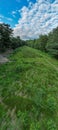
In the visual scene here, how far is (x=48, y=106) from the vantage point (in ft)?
28.6

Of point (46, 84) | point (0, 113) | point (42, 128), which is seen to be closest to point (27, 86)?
point (46, 84)

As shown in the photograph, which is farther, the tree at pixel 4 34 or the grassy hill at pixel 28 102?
the tree at pixel 4 34

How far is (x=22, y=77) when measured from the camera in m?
14.3

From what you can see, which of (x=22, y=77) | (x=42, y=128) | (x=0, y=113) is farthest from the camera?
(x=22, y=77)

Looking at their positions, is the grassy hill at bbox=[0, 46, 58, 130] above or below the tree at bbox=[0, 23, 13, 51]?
below

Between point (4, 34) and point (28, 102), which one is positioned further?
point (4, 34)

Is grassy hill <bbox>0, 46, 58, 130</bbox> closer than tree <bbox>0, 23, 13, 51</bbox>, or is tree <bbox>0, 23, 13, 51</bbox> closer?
grassy hill <bbox>0, 46, 58, 130</bbox>

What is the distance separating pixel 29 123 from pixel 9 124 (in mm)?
1075

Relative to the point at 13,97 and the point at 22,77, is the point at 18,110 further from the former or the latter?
the point at 22,77

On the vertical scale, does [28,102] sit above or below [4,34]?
below

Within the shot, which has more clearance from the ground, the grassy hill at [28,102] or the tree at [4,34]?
the tree at [4,34]

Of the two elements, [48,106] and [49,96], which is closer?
[48,106]

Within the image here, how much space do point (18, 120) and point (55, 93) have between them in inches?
189

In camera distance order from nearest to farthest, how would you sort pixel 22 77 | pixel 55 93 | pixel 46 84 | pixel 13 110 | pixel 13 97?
pixel 13 110, pixel 13 97, pixel 55 93, pixel 46 84, pixel 22 77
